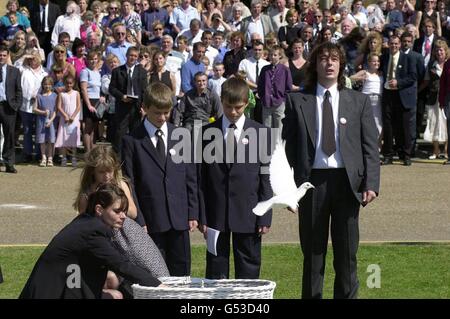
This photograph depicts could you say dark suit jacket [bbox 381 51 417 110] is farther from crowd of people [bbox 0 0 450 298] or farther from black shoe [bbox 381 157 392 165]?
black shoe [bbox 381 157 392 165]

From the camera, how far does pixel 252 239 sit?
10.5 metres

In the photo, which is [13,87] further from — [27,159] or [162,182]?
[162,182]

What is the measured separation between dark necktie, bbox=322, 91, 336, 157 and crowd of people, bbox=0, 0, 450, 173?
924 centimetres

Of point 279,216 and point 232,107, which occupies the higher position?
point 232,107

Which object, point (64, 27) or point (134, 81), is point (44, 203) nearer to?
point (134, 81)

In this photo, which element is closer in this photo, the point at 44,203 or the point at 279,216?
the point at 279,216

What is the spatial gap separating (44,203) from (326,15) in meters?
8.27

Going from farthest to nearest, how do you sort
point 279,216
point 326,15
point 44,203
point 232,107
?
point 326,15 < point 44,203 < point 279,216 < point 232,107

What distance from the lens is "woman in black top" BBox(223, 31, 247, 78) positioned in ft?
69.6

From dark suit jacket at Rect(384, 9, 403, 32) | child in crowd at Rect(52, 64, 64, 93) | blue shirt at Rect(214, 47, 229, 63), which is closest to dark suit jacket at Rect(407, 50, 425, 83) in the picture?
dark suit jacket at Rect(384, 9, 403, 32)

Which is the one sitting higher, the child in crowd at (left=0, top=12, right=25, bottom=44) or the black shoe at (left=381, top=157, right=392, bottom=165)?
the child in crowd at (left=0, top=12, right=25, bottom=44)

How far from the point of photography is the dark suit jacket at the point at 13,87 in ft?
65.9

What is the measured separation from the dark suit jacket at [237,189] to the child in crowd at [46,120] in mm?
10185

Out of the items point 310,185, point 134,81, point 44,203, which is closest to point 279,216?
point 44,203
